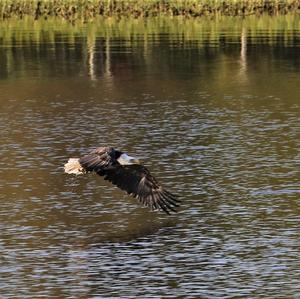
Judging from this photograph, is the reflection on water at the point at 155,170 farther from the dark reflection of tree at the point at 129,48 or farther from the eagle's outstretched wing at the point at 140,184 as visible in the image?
the eagle's outstretched wing at the point at 140,184

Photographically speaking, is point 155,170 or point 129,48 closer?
point 155,170

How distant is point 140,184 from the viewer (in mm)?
21109

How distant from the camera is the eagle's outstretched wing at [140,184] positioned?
69.1 ft

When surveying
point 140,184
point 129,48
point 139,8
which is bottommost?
point 129,48

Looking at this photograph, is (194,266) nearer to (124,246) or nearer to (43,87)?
(124,246)

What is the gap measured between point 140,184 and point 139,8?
178 feet

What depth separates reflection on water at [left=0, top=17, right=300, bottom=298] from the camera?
63.6 ft

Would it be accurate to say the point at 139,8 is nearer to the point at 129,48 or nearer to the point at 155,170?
the point at 129,48

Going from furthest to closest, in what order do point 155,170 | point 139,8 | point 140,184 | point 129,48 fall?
point 139,8
point 129,48
point 155,170
point 140,184

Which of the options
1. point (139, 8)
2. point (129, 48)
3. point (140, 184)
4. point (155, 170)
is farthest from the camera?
point (139, 8)

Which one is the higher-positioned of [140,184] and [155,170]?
[140,184]

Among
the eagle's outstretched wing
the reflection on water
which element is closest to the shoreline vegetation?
the reflection on water

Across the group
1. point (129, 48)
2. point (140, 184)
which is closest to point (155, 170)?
point (140, 184)

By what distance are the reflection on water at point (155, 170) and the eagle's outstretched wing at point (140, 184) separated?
75 cm
